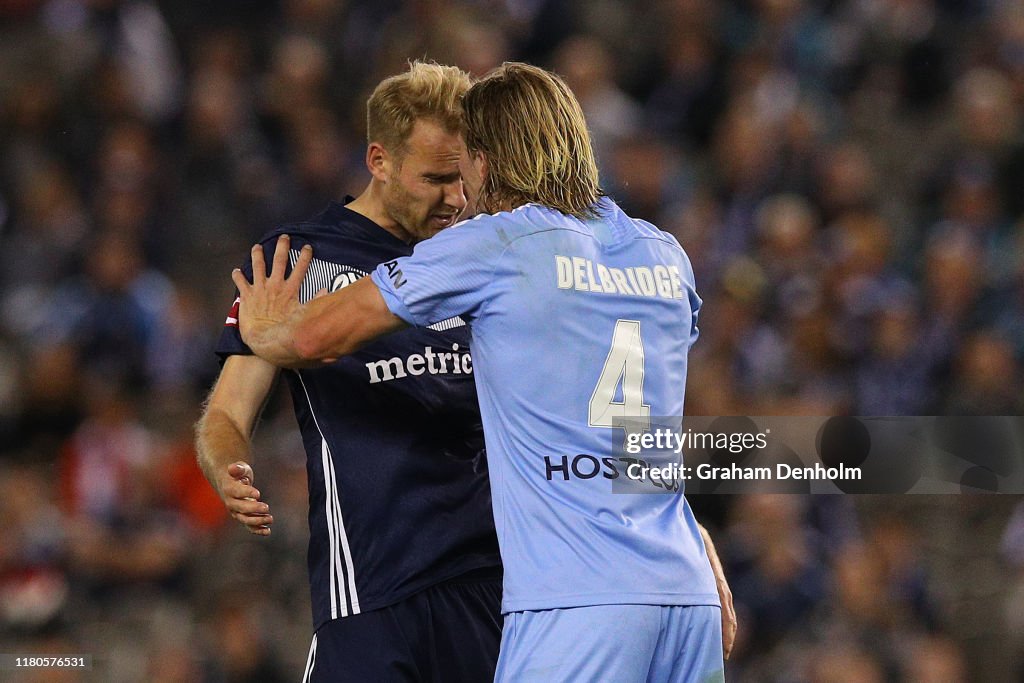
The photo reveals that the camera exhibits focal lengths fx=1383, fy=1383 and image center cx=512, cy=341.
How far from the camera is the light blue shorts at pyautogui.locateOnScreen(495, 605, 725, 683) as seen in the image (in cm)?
282

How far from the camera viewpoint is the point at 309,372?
3664 mm

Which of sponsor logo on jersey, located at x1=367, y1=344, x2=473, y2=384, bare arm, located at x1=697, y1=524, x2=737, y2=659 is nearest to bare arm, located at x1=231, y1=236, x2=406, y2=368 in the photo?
sponsor logo on jersey, located at x1=367, y1=344, x2=473, y2=384

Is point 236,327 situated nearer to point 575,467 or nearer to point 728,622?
point 575,467

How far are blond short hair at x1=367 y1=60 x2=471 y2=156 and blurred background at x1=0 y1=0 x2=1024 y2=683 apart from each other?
3.61m

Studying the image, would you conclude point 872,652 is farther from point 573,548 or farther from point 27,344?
point 27,344

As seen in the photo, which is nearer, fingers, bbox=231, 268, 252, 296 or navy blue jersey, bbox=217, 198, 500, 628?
fingers, bbox=231, 268, 252, 296

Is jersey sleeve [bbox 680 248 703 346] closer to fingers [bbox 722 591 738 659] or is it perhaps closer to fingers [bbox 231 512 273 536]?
fingers [bbox 722 591 738 659]

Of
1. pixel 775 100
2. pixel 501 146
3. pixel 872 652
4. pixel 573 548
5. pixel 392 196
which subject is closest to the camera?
pixel 573 548

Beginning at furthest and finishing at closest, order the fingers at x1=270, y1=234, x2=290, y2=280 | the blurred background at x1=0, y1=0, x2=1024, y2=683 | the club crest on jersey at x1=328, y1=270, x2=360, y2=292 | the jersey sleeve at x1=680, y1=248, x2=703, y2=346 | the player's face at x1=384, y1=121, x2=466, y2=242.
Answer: the blurred background at x1=0, y1=0, x2=1024, y2=683
the player's face at x1=384, y1=121, x2=466, y2=242
the club crest on jersey at x1=328, y1=270, x2=360, y2=292
the fingers at x1=270, y1=234, x2=290, y2=280
the jersey sleeve at x1=680, y1=248, x2=703, y2=346

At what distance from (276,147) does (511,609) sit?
689cm

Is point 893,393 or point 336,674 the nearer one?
point 336,674

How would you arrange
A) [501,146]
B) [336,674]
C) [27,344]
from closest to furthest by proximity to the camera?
[501,146] < [336,674] < [27,344]

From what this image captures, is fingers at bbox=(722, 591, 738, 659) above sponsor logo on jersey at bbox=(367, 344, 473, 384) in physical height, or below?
below

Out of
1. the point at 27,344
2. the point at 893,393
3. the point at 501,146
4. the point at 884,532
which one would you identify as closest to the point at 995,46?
the point at 893,393
